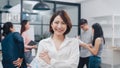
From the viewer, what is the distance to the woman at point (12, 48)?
3068 millimetres

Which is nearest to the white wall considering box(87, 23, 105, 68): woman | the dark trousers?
the dark trousers

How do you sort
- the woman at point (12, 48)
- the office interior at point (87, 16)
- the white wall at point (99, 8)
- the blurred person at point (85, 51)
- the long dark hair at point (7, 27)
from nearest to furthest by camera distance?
1. the woman at point (12, 48)
2. the long dark hair at point (7, 27)
3. the blurred person at point (85, 51)
4. the office interior at point (87, 16)
5. the white wall at point (99, 8)

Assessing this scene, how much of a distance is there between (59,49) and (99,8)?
4447mm

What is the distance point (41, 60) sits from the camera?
4.75ft

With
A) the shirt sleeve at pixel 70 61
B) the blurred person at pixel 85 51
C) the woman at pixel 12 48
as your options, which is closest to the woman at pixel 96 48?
the blurred person at pixel 85 51

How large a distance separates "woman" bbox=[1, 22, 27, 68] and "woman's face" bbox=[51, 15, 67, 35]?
1707mm

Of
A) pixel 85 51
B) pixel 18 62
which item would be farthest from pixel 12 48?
pixel 85 51

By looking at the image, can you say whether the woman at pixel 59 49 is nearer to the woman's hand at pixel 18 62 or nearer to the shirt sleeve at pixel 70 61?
the shirt sleeve at pixel 70 61

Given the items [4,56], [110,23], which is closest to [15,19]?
[4,56]

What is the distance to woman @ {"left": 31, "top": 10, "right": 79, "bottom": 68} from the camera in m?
1.40

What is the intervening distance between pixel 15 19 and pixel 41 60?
378cm

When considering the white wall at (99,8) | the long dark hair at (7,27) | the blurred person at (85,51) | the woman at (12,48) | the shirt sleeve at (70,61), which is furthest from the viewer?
the white wall at (99,8)

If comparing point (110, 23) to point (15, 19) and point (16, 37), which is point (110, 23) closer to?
point (15, 19)

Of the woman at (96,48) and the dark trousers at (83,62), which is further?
the dark trousers at (83,62)
